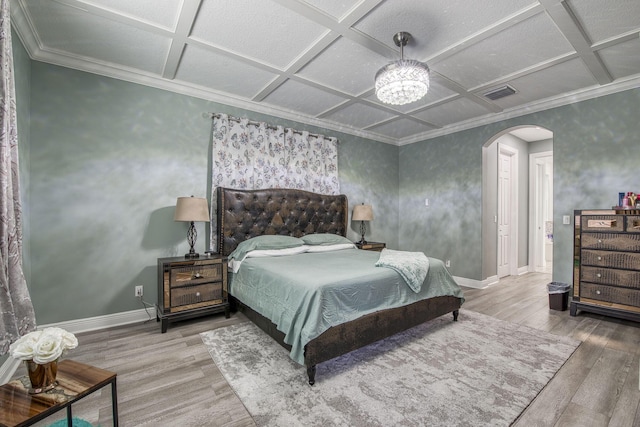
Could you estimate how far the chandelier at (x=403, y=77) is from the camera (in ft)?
7.66

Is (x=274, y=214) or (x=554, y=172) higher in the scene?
(x=554, y=172)

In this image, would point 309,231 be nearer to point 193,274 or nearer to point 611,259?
point 193,274

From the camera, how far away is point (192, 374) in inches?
82.3

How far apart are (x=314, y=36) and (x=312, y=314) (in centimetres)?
225

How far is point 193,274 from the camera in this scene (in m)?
2.96

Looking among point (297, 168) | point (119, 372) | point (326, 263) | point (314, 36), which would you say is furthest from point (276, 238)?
point (314, 36)

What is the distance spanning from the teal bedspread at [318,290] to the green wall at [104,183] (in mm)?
1181

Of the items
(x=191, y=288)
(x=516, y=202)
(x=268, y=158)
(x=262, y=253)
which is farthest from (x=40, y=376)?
(x=516, y=202)

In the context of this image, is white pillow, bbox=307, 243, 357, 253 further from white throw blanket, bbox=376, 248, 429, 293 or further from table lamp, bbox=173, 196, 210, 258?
table lamp, bbox=173, 196, 210, 258

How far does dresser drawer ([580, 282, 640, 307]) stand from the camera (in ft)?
9.50

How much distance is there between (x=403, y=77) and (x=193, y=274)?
2.72 m

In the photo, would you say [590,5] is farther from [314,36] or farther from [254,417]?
[254,417]

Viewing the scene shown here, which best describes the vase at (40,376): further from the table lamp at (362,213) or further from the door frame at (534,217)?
the door frame at (534,217)

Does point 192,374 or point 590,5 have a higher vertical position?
point 590,5
